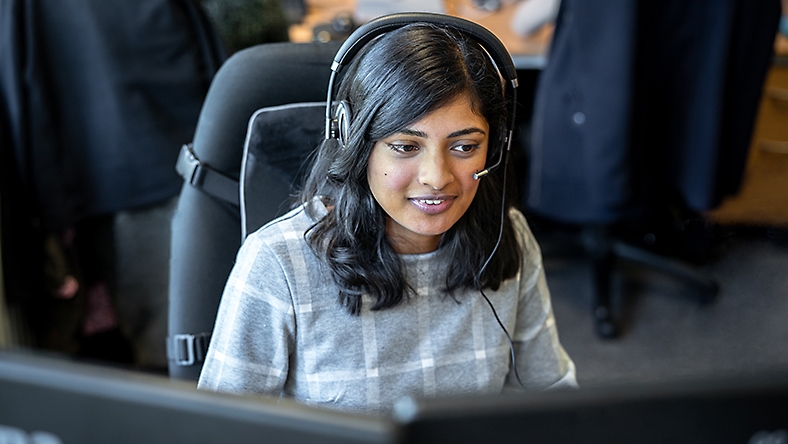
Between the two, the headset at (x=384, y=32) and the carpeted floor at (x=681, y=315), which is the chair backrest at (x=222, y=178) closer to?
the headset at (x=384, y=32)

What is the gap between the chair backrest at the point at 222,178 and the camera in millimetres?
953

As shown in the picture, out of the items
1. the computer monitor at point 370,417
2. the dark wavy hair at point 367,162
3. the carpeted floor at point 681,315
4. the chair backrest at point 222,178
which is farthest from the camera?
the carpeted floor at point 681,315

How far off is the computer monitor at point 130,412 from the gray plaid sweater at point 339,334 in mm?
387

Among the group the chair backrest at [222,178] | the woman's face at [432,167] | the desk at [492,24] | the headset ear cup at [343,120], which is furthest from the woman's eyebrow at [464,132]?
the desk at [492,24]

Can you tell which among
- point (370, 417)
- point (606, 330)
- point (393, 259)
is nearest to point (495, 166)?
point (393, 259)

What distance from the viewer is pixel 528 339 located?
0.97m

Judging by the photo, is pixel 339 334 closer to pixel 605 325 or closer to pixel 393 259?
pixel 393 259

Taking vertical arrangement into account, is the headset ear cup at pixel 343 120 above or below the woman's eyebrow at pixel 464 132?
above

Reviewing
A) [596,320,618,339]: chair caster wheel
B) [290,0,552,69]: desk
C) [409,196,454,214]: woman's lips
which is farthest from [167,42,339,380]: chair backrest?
[596,320,618,339]: chair caster wheel

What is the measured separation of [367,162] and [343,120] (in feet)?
0.17

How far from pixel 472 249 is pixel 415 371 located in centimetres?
16

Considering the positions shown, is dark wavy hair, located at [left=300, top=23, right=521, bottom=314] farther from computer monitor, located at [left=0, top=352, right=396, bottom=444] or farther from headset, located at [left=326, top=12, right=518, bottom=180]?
computer monitor, located at [left=0, top=352, right=396, bottom=444]

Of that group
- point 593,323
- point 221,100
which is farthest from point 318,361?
point 593,323

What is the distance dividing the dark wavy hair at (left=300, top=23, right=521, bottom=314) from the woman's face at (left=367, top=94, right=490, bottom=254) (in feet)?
0.04
